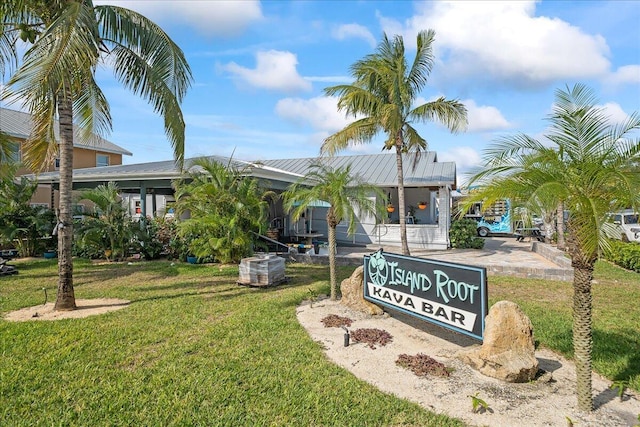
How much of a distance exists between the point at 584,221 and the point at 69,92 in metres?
7.78

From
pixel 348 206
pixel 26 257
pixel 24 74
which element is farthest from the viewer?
pixel 26 257

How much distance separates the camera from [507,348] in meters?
4.31

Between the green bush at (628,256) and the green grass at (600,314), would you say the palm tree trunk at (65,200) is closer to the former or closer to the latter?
the green grass at (600,314)

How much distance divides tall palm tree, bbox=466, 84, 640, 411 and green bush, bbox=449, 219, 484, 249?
12.6 meters

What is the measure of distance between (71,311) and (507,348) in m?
7.30

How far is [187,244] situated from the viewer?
1227cm

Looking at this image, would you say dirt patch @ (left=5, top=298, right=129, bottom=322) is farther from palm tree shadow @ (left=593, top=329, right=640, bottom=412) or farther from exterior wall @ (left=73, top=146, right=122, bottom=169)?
exterior wall @ (left=73, top=146, right=122, bottom=169)

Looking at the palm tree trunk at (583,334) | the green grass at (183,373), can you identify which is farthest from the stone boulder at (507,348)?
the green grass at (183,373)

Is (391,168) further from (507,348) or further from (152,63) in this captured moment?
(507,348)

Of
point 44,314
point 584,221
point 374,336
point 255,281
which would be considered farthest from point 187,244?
point 584,221

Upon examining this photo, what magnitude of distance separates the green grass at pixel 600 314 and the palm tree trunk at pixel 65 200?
8.16m

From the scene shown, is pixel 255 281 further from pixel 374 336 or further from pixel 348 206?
pixel 374 336

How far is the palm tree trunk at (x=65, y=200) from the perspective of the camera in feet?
21.4

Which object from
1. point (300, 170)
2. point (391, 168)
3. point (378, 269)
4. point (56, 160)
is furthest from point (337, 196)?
point (56, 160)
